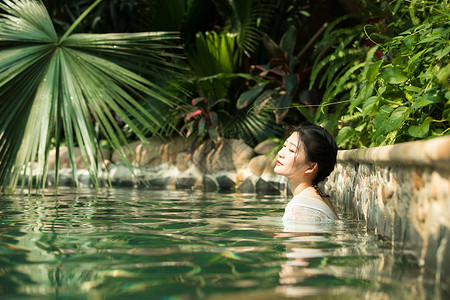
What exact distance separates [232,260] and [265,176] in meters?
5.24

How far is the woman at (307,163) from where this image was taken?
344 cm

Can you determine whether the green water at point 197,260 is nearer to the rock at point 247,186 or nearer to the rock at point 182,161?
the rock at point 247,186

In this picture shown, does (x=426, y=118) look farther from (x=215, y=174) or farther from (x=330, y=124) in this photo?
(x=215, y=174)

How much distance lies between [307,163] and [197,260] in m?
1.51

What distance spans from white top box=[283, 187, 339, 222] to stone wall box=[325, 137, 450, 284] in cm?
26

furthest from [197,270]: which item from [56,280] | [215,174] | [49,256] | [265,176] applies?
[215,174]

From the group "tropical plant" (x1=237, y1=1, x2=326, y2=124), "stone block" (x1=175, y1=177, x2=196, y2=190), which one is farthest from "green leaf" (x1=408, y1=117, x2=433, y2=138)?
"stone block" (x1=175, y1=177, x2=196, y2=190)

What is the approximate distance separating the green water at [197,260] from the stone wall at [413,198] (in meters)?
0.08

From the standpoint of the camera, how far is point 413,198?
2.18 metres

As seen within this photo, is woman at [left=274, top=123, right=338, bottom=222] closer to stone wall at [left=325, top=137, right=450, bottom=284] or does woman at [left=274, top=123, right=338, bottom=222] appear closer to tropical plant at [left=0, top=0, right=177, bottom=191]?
stone wall at [left=325, top=137, right=450, bottom=284]

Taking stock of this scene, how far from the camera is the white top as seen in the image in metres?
3.37

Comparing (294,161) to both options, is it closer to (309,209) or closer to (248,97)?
(309,209)

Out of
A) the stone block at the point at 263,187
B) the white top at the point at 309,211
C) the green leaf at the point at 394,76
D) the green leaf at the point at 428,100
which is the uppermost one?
the green leaf at the point at 394,76

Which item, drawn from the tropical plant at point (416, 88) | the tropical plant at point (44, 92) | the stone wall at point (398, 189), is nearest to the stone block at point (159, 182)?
the stone wall at point (398, 189)
